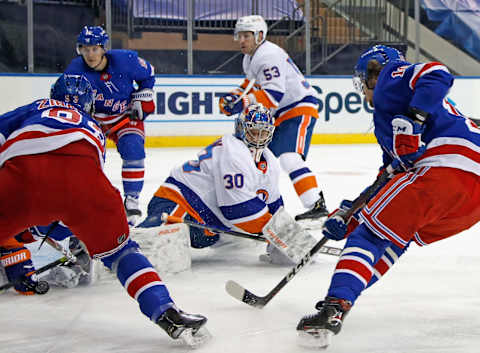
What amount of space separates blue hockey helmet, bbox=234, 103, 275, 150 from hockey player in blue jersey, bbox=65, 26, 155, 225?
120cm

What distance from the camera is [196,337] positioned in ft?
5.94

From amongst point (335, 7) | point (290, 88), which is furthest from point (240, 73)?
point (290, 88)

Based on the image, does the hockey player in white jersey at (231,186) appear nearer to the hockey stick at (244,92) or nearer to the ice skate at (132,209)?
the ice skate at (132,209)

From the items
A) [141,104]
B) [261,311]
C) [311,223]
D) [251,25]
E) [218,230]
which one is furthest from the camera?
[251,25]

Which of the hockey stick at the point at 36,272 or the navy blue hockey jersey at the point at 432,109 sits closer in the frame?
the navy blue hockey jersey at the point at 432,109

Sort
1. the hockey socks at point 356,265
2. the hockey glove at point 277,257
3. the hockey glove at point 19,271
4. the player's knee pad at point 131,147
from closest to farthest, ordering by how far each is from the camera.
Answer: the hockey socks at point 356,265, the hockey glove at point 19,271, the hockey glove at point 277,257, the player's knee pad at point 131,147

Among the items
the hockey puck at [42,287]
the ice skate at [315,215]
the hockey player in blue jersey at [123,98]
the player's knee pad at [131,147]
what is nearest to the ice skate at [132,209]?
the hockey player in blue jersey at [123,98]

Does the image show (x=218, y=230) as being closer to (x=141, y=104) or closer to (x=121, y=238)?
(x=121, y=238)

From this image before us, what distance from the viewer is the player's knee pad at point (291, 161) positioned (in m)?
3.81

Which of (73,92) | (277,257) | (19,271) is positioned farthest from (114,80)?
(73,92)

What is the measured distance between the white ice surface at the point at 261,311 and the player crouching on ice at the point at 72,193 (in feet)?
0.55

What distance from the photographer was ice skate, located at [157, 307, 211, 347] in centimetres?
175

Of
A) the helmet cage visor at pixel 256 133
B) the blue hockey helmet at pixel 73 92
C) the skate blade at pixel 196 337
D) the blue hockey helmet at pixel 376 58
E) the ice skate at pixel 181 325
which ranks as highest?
the blue hockey helmet at pixel 376 58

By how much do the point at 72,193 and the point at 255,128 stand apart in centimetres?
116
